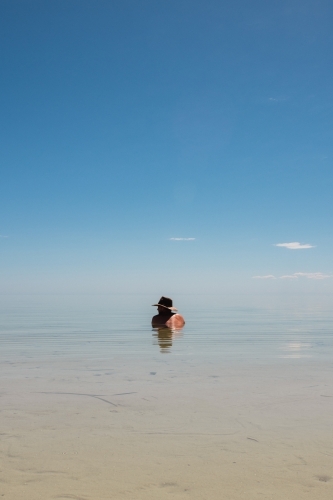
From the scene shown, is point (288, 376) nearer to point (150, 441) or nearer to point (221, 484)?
point (150, 441)

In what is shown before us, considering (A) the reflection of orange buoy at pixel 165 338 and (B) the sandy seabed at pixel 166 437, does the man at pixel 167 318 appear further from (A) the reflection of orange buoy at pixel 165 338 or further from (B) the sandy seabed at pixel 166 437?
(B) the sandy seabed at pixel 166 437

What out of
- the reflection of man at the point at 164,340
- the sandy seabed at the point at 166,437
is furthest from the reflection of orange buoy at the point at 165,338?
the sandy seabed at the point at 166,437

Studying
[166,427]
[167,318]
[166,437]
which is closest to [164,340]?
[167,318]

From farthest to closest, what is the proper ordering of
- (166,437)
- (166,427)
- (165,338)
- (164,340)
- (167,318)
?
(167,318) → (165,338) → (164,340) → (166,427) → (166,437)

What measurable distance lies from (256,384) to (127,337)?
27.0 ft

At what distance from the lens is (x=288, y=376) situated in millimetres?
7406

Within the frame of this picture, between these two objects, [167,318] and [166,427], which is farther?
[167,318]

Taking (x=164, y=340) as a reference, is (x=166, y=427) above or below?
above

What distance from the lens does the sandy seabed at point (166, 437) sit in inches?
122

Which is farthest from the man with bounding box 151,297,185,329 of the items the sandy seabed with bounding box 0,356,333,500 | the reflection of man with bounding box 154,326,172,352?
the sandy seabed with bounding box 0,356,333,500

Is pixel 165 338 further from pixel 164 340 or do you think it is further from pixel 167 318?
pixel 167 318

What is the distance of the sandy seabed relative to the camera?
3092 millimetres

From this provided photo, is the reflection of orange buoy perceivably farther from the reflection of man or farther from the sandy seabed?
the sandy seabed

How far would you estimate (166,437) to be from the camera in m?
4.15
